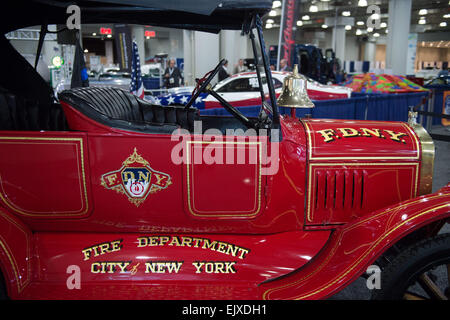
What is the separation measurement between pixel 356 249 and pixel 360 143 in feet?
2.22

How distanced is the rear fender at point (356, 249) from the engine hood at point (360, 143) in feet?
1.11

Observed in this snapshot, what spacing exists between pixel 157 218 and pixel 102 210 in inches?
12.8

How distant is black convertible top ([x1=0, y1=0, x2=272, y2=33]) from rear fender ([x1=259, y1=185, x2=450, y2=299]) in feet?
4.24

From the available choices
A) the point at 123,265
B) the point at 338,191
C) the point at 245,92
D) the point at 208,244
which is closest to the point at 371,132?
the point at 338,191

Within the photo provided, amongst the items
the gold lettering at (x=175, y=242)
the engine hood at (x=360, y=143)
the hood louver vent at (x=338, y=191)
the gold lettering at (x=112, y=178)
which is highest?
the engine hood at (x=360, y=143)

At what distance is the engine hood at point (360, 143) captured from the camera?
7.63 feet

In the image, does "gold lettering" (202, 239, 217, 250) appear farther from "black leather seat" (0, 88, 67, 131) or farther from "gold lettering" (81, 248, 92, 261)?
"black leather seat" (0, 88, 67, 131)

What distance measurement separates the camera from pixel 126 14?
259cm

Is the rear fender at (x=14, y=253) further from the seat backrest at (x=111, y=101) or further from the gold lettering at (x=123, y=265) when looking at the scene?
the seat backrest at (x=111, y=101)

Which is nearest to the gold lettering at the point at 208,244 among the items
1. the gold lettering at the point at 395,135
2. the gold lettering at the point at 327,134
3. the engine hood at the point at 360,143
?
the engine hood at the point at 360,143

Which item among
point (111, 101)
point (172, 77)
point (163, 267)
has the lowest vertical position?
point (163, 267)

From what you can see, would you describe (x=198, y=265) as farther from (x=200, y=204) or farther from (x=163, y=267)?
(x=200, y=204)
